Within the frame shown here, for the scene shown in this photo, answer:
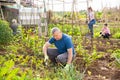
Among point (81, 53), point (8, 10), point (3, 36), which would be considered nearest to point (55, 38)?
point (81, 53)

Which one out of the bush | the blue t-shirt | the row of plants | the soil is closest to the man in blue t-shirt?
the blue t-shirt

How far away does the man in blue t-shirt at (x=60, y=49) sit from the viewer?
22.3 feet

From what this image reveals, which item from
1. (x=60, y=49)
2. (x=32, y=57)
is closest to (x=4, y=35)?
(x=32, y=57)

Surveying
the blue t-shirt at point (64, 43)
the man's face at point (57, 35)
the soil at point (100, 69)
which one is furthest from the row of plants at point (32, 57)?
the man's face at point (57, 35)

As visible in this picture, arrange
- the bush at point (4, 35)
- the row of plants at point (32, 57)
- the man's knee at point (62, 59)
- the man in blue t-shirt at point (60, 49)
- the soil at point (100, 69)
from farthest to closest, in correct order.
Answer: the bush at point (4, 35)
the man's knee at point (62, 59)
the man in blue t-shirt at point (60, 49)
the soil at point (100, 69)
the row of plants at point (32, 57)

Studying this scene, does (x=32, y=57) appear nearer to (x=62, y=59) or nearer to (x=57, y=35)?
(x=62, y=59)

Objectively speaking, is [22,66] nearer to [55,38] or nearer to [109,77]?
[55,38]

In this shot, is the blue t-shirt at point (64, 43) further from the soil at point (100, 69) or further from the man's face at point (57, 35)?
the soil at point (100, 69)

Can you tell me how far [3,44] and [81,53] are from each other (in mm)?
2866

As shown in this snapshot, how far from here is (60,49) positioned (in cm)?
725

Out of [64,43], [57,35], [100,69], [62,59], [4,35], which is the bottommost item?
[100,69]

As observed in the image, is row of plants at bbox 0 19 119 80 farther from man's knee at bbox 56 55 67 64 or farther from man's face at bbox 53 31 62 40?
man's face at bbox 53 31 62 40

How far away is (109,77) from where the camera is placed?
654cm

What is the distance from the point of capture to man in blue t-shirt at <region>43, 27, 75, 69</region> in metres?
6.79
